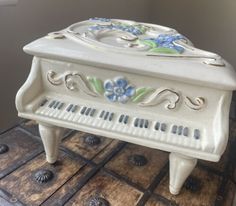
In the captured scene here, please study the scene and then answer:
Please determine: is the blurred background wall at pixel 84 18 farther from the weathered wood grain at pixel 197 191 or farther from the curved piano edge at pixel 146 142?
the weathered wood grain at pixel 197 191

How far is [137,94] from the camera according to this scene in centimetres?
59

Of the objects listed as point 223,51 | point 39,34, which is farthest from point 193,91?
point 223,51

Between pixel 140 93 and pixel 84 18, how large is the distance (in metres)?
0.68

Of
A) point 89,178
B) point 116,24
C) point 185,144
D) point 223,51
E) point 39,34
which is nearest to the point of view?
point 185,144

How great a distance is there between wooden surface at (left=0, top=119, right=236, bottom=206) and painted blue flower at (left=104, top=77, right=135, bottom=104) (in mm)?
194

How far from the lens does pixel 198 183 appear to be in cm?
66

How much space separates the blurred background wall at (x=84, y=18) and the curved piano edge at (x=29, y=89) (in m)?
0.35

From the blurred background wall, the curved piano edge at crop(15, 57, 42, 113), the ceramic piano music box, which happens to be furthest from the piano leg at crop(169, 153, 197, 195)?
the blurred background wall

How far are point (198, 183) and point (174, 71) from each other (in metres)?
0.29

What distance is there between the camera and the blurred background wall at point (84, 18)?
93cm

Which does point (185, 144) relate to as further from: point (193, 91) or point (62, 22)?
point (62, 22)

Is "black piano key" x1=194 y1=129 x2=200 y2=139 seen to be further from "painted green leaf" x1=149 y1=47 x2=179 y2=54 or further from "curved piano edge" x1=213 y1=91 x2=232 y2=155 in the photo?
"painted green leaf" x1=149 y1=47 x2=179 y2=54

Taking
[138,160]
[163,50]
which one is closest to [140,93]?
[163,50]

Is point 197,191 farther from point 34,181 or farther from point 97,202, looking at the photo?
point 34,181
